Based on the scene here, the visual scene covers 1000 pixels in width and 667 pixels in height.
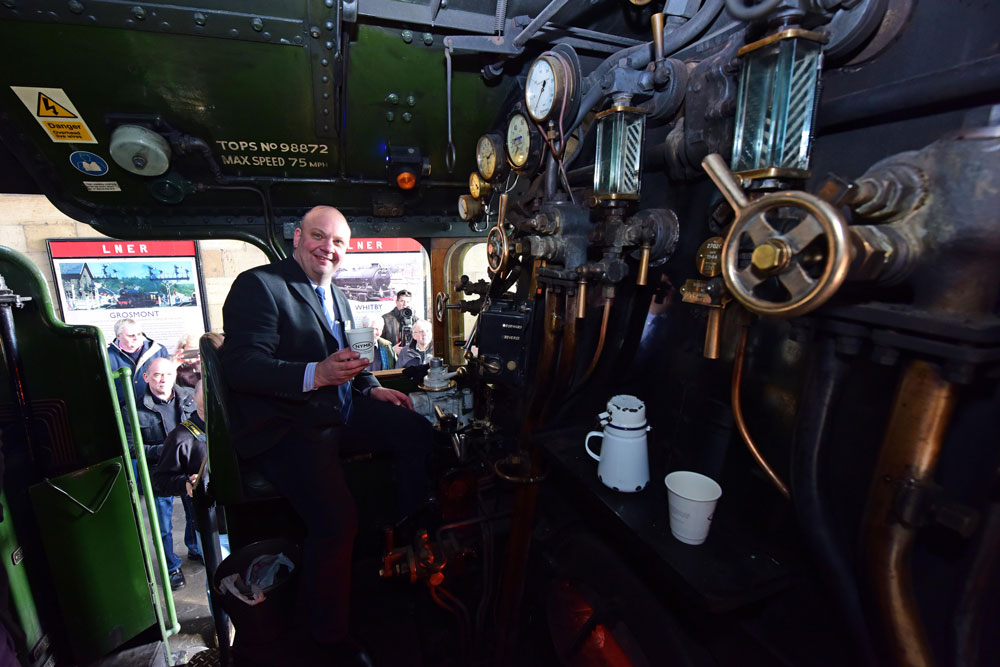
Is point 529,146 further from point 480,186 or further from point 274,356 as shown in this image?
point 274,356

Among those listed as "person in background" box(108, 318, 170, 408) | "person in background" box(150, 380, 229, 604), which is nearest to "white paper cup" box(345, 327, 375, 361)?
"person in background" box(150, 380, 229, 604)

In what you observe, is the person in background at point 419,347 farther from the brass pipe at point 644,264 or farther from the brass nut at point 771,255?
the brass nut at point 771,255

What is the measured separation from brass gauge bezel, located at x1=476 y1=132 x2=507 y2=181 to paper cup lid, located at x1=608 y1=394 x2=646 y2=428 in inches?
68.1

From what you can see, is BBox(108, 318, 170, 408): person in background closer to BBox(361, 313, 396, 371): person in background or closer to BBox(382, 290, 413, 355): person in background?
BBox(361, 313, 396, 371): person in background

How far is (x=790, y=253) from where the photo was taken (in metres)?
0.78

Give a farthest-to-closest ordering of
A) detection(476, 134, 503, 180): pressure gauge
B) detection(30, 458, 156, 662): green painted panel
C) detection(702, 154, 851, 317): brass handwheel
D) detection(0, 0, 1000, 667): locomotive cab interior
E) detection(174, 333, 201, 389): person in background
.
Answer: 1. detection(174, 333, 201, 389): person in background
2. detection(476, 134, 503, 180): pressure gauge
3. detection(30, 458, 156, 662): green painted panel
4. detection(0, 0, 1000, 667): locomotive cab interior
5. detection(702, 154, 851, 317): brass handwheel

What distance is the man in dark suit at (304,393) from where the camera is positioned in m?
2.03

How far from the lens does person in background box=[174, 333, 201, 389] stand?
169 inches

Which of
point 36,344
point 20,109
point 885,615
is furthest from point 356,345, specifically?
point 20,109

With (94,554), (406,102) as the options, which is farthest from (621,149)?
(94,554)

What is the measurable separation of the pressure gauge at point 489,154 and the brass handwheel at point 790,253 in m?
1.90

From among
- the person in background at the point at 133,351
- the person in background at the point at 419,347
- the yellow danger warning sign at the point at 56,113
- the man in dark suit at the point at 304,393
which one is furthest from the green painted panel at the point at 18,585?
the person in background at the point at 419,347

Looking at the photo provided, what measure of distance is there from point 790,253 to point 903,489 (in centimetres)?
49

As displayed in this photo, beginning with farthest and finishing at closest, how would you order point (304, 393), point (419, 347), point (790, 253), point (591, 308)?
point (419, 347)
point (304, 393)
point (591, 308)
point (790, 253)
